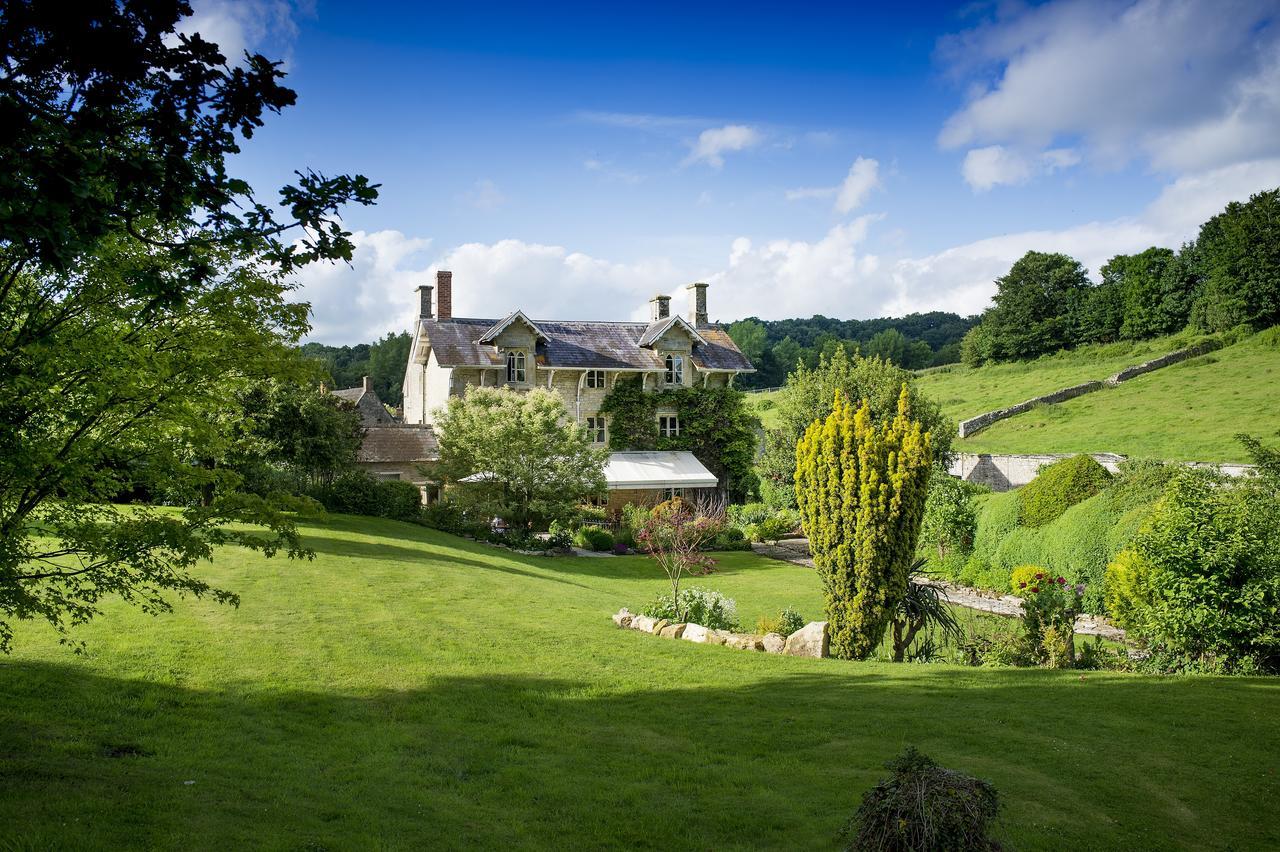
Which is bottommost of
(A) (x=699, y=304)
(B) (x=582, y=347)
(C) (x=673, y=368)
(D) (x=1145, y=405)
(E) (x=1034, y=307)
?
(D) (x=1145, y=405)

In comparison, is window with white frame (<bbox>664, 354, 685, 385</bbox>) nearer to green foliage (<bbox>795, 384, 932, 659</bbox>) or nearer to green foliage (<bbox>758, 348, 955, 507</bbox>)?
green foliage (<bbox>758, 348, 955, 507</bbox>)

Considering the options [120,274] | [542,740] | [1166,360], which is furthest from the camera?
[1166,360]

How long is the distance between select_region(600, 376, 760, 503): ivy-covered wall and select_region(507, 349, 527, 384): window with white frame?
433 cm

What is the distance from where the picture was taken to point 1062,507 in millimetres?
22156

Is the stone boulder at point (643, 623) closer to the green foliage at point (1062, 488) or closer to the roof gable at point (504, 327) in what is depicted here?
the green foliage at point (1062, 488)

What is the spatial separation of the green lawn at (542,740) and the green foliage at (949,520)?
14.0m

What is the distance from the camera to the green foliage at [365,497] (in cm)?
2972

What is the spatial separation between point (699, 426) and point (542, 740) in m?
31.4

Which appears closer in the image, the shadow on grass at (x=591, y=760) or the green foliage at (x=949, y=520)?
the shadow on grass at (x=591, y=760)

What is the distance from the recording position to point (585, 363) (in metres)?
38.3

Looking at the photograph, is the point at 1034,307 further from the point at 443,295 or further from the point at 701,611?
the point at 701,611

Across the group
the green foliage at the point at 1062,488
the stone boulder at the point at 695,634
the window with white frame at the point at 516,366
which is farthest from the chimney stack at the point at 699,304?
the stone boulder at the point at 695,634

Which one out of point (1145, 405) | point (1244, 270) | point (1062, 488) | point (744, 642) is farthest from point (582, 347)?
point (1244, 270)

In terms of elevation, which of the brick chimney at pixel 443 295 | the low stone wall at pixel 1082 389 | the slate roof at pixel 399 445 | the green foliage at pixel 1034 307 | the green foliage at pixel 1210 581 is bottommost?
the green foliage at pixel 1210 581
